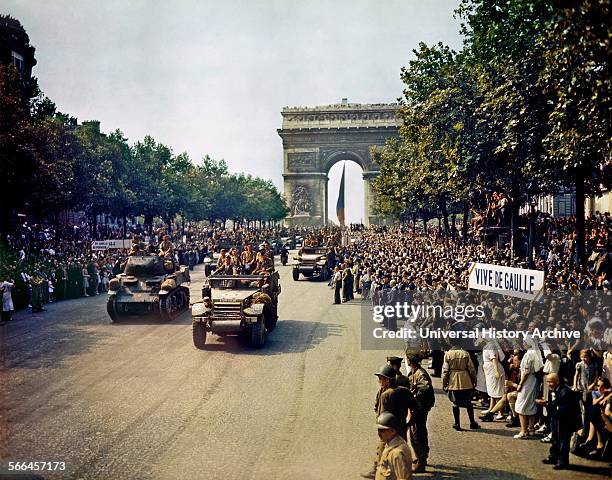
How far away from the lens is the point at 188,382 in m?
13.4

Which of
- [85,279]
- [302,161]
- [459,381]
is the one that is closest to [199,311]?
[459,381]

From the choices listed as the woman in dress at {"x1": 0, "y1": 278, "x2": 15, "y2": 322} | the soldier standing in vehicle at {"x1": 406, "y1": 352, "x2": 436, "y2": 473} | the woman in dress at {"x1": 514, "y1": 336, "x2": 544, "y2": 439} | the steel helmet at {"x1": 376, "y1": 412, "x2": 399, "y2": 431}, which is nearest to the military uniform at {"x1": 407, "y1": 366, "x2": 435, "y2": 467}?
the soldier standing in vehicle at {"x1": 406, "y1": 352, "x2": 436, "y2": 473}

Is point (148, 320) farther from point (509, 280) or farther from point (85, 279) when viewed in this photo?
point (509, 280)

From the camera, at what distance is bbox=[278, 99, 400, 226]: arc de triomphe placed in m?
87.4

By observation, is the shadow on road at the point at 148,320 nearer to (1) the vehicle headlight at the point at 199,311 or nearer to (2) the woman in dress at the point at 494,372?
(1) the vehicle headlight at the point at 199,311

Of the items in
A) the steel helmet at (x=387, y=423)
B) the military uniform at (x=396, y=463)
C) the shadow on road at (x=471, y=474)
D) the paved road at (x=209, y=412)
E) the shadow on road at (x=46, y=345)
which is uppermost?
the steel helmet at (x=387, y=423)

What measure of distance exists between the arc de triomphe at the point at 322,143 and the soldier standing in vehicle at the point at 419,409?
256ft

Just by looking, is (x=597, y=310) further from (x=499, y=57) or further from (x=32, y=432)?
(x=499, y=57)

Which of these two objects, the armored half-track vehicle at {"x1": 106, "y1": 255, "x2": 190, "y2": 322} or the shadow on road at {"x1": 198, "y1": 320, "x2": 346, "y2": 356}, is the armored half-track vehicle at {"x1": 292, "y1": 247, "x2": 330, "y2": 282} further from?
the shadow on road at {"x1": 198, "y1": 320, "x2": 346, "y2": 356}

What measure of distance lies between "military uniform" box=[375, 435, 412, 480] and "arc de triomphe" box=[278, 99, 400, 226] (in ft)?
267

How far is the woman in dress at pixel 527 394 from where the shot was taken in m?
10.2

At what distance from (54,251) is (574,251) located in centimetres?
2545

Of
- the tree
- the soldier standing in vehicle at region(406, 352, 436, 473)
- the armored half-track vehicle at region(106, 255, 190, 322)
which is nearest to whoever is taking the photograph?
the soldier standing in vehicle at region(406, 352, 436, 473)

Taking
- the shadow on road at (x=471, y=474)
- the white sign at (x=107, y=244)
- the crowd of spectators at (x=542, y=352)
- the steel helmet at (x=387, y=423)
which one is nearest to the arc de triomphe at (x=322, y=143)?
the white sign at (x=107, y=244)
